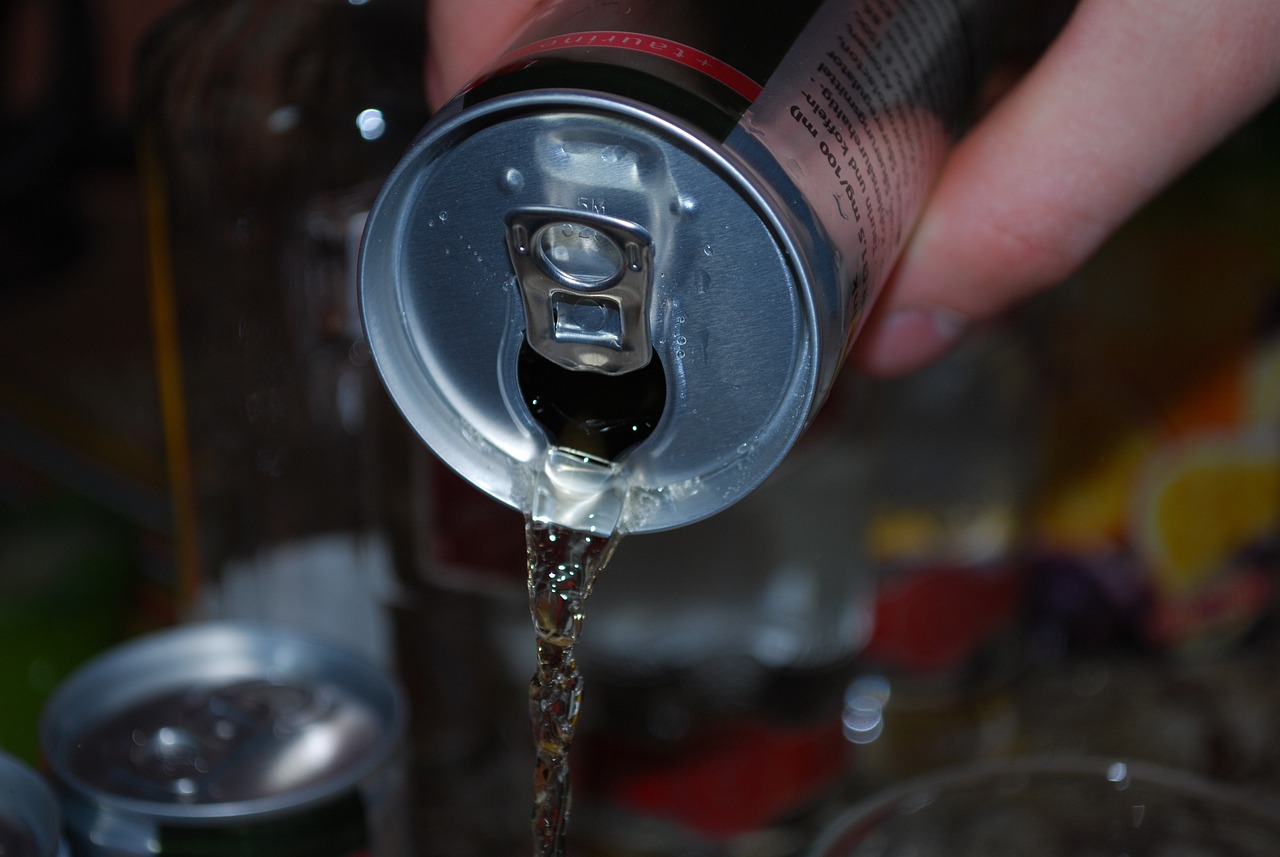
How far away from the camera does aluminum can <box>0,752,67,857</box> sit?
1.29 ft

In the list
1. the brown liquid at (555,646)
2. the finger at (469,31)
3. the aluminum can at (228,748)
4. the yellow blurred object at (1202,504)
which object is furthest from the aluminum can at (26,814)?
the yellow blurred object at (1202,504)

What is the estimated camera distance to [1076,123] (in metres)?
→ 0.42

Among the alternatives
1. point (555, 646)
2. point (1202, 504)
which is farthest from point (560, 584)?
point (1202, 504)

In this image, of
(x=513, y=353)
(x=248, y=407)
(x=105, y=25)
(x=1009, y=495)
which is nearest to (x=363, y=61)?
(x=248, y=407)

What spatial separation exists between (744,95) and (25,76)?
892 millimetres

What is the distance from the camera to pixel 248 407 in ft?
2.11

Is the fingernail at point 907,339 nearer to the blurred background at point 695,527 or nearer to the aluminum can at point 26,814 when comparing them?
the blurred background at point 695,527

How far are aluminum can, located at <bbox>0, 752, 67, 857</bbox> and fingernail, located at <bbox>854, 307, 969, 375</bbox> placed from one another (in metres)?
0.34

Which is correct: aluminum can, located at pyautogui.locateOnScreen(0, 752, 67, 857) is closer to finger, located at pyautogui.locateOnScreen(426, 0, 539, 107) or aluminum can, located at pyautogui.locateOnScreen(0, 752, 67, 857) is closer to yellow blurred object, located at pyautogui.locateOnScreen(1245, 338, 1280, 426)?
finger, located at pyautogui.locateOnScreen(426, 0, 539, 107)

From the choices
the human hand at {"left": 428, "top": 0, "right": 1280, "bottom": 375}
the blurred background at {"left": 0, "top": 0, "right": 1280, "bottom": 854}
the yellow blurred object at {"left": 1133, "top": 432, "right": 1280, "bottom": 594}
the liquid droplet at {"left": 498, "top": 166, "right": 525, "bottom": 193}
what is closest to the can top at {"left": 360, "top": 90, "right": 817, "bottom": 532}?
the liquid droplet at {"left": 498, "top": 166, "right": 525, "bottom": 193}

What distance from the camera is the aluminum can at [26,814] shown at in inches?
15.4

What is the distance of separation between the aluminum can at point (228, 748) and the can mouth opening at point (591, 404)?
14cm

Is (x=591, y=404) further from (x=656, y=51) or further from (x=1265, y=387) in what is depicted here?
(x=1265, y=387)

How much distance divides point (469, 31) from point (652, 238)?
0.47 ft
